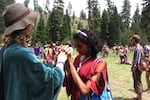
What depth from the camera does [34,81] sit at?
297 centimetres

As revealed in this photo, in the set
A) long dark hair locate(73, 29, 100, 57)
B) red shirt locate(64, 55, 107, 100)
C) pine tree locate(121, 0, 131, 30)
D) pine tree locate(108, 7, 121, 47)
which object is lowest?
pine tree locate(108, 7, 121, 47)

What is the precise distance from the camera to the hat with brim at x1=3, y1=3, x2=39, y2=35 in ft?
9.98

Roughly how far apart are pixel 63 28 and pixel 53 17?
424 centimetres

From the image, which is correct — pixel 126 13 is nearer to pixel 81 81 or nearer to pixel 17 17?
pixel 81 81

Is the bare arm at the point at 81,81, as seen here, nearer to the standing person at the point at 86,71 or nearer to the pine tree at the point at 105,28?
the standing person at the point at 86,71

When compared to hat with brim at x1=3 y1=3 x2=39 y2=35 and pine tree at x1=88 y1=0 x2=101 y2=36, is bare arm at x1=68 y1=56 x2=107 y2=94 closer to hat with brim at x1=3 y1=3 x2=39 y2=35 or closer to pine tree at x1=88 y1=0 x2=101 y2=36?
hat with brim at x1=3 y1=3 x2=39 y2=35

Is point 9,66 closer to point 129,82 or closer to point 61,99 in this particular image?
point 61,99

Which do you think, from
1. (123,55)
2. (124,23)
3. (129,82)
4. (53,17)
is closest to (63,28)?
(53,17)

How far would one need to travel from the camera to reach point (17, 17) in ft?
10.2

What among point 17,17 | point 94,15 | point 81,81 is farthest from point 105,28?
point 17,17

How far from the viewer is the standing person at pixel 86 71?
12.7 ft

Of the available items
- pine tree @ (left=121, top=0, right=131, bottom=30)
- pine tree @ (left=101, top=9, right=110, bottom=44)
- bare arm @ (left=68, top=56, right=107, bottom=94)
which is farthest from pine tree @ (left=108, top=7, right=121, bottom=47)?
bare arm @ (left=68, top=56, right=107, bottom=94)

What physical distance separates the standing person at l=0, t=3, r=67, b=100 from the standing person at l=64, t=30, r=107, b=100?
82cm

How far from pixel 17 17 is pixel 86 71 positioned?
1227mm
